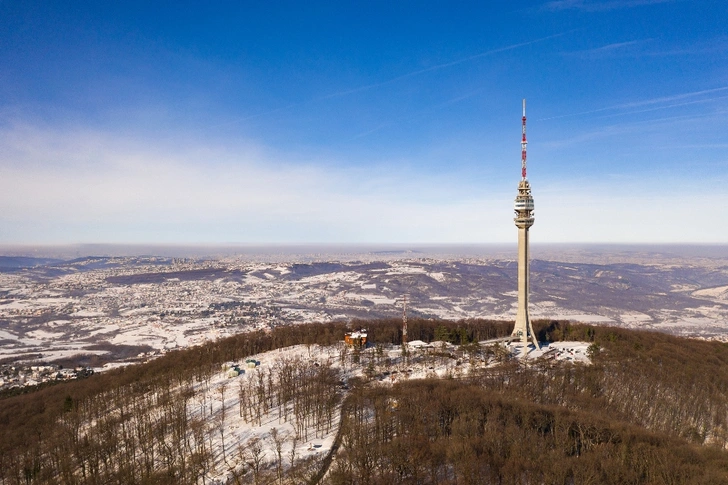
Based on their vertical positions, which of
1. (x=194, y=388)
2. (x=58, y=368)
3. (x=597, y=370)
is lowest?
(x=58, y=368)

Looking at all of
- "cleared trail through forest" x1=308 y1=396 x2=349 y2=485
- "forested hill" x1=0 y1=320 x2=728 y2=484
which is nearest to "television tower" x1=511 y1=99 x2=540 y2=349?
"forested hill" x1=0 y1=320 x2=728 y2=484

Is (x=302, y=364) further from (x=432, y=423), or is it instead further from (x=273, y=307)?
(x=273, y=307)

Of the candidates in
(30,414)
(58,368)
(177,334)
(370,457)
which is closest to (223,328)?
(177,334)

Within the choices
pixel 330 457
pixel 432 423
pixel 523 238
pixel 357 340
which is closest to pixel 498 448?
pixel 432 423

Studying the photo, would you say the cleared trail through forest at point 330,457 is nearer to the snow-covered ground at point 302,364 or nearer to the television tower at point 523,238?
the snow-covered ground at point 302,364

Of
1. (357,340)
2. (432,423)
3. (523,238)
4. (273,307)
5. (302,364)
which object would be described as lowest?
(273,307)

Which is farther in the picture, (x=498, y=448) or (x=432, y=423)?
(x=432, y=423)

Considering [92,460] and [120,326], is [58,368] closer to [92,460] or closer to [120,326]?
[120,326]
